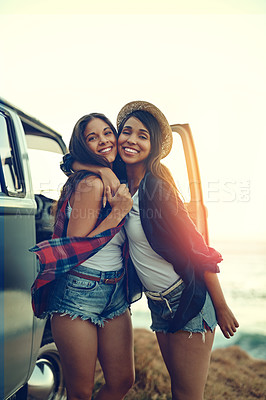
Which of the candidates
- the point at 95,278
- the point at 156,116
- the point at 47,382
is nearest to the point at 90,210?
the point at 95,278

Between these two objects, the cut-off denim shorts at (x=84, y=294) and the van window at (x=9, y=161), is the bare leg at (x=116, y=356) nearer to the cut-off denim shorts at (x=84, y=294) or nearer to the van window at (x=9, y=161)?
the cut-off denim shorts at (x=84, y=294)

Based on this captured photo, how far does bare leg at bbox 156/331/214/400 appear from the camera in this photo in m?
1.81

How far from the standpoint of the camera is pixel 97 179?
73.0 inches

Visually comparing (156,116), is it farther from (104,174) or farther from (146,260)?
(146,260)

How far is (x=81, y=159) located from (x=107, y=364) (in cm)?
113

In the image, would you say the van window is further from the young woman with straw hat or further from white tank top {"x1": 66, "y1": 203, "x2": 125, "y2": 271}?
the young woman with straw hat

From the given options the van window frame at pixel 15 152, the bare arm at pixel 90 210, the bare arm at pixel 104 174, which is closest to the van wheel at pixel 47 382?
the van window frame at pixel 15 152

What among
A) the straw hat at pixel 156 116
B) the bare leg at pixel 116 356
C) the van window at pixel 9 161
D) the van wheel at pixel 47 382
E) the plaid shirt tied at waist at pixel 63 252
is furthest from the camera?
the van wheel at pixel 47 382

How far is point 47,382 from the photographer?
3.13 metres

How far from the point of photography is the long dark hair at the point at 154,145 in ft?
6.64

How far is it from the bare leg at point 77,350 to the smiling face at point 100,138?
890 mm

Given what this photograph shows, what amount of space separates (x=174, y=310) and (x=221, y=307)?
0.77ft

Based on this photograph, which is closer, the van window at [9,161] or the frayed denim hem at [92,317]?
the frayed denim hem at [92,317]

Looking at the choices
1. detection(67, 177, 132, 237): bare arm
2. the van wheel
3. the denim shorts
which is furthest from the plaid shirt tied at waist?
the van wheel
